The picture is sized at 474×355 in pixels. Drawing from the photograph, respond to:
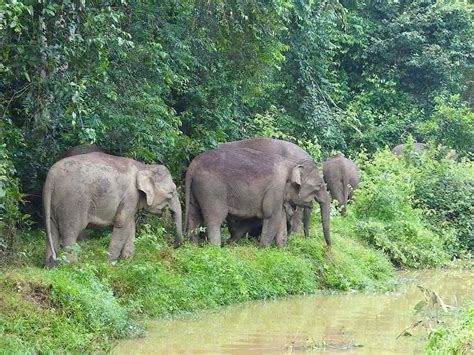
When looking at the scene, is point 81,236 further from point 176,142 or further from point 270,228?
point 270,228

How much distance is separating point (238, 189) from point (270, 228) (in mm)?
754

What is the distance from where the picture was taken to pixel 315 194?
50.4 feet

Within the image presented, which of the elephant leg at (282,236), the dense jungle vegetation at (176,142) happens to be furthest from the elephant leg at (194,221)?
the elephant leg at (282,236)

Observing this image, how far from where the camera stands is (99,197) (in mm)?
12102

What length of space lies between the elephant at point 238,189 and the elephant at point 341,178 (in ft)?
18.1

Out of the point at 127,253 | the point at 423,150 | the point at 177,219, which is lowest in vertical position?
the point at 423,150

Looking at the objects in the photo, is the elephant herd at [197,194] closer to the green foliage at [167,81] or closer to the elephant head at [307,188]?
the elephant head at [307,188]

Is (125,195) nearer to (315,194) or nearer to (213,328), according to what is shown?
(213,328)

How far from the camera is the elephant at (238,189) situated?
1432cm

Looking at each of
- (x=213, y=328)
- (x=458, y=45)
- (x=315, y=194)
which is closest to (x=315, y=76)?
(x=458, y=45)

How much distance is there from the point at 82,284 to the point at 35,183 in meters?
3.77

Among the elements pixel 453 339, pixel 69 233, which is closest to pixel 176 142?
pixel 69 233

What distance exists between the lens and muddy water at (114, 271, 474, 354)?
9.67m

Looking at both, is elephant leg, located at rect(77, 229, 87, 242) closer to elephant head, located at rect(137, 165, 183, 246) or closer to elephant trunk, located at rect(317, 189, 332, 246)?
elephant head, located at rect(137, 165, 183, 246)
